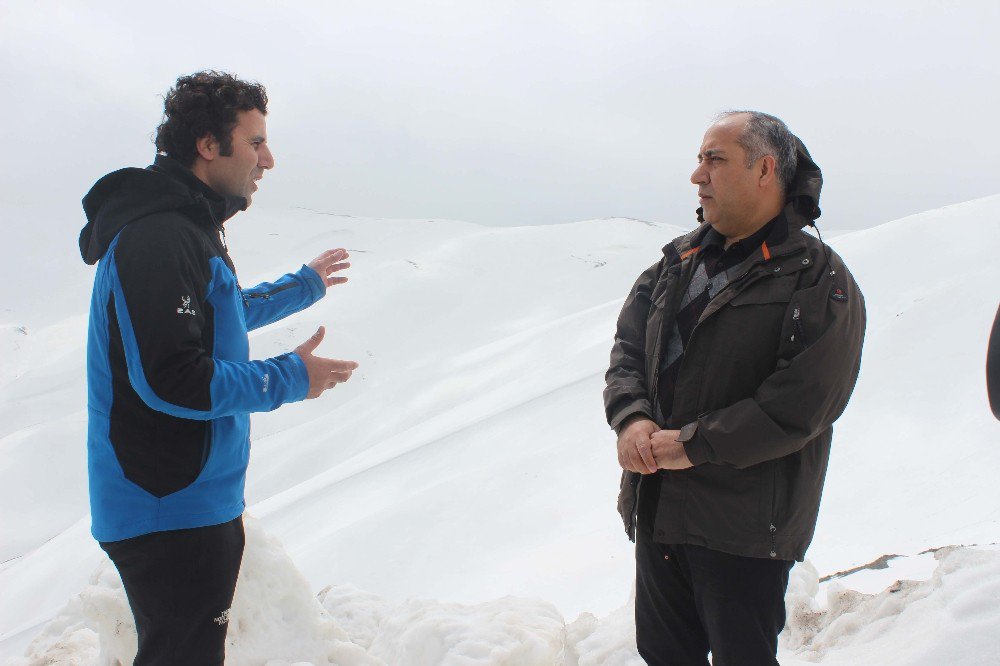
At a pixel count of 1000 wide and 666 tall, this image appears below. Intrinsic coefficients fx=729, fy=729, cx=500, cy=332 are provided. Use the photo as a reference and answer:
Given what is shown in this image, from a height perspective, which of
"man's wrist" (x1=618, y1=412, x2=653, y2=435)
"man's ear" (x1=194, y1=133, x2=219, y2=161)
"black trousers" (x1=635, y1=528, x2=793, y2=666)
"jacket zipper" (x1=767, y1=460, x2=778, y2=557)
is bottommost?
"black trousers" (x1=635, y1=528, x2=793, y2=666)

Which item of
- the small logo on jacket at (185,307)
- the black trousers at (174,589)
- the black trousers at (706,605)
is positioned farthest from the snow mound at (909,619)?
the small logo on jacket at (185,307)

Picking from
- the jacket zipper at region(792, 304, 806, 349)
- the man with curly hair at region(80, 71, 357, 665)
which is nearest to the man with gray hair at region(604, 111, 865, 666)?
the jacket zipper at region(792, 304, 806, 349)

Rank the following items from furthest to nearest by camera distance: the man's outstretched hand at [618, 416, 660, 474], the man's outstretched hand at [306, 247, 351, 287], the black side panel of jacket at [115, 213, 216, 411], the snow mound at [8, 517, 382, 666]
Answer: the man's outstretched hand at [306, 247, 351, 287] < the snow mound at [8, 517, 382, 666] < the man's outstretched hand at [618, 416, 660, 474] < the black side panel of jacket at [115, 213, 216, 411]

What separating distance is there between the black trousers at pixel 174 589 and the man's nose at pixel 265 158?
3.21ft

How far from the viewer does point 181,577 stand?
66.4 inches

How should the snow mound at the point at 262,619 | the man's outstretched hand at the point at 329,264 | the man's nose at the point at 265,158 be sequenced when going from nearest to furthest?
the man's nose at the point at 265,158 → the snow mound at the point at 262,619 → the man's outstretched hand at the point at 329,264

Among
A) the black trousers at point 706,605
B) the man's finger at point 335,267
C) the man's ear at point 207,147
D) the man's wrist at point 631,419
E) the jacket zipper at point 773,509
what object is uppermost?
the man's ear at point 207,147

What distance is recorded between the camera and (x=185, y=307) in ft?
5.28

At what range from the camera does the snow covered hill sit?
8.48ft

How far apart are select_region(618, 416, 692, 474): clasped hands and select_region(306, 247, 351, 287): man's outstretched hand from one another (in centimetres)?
116

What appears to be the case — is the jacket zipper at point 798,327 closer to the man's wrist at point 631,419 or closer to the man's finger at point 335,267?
the man's wrist at point 631,419

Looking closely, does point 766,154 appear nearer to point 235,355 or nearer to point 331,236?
point 235,355

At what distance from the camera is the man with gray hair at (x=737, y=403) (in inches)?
64.8

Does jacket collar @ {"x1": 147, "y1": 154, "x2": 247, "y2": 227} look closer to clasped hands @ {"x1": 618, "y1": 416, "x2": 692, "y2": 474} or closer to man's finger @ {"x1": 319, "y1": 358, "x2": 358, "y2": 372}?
man's finger @ {"x1": 319, "y1": 358, "x2": 358, "y2": 372}
